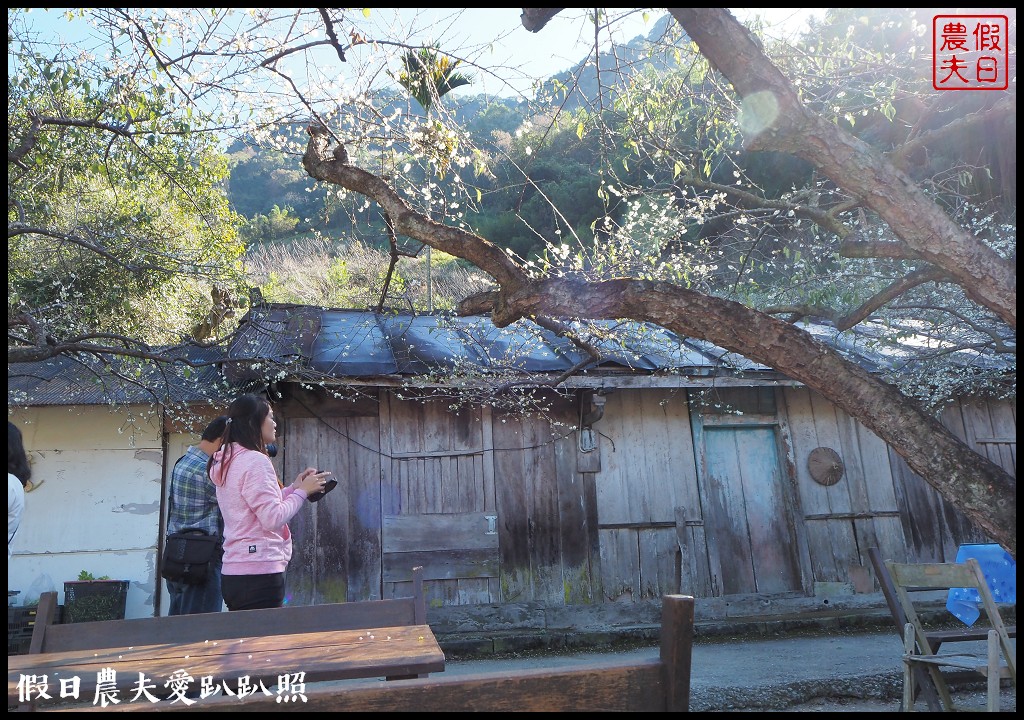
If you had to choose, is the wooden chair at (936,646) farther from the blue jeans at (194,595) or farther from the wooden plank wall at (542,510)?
the blue jeans at (194,595)

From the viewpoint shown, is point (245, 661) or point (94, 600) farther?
point (94, 600)

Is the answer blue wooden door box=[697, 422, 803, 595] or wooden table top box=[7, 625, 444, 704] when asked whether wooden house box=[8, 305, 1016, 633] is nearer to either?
blue wooden door box=[697, 422, 803, 595]

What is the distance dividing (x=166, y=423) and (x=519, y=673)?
6.59 m

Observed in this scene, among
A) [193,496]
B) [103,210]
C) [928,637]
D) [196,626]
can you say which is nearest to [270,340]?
[193,496]

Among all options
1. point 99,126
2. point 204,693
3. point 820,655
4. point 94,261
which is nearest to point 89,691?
point 204,693

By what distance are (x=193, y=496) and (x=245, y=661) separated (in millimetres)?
2333

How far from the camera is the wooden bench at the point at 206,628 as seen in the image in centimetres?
274

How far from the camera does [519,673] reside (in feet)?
5.60

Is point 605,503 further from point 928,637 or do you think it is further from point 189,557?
point 189,557

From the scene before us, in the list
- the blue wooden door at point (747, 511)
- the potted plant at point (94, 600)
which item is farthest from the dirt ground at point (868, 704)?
the potted plant at point (94, 600)

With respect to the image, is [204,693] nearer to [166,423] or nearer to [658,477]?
[166,423]

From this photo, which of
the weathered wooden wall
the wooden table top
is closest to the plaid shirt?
the wooden table top

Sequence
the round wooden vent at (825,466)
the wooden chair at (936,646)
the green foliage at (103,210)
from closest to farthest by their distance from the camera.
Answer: the wooden chair at (936,646) → the green foliage at (103,210) → the round wooden vent at (825,466)

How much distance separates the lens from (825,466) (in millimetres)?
8430
